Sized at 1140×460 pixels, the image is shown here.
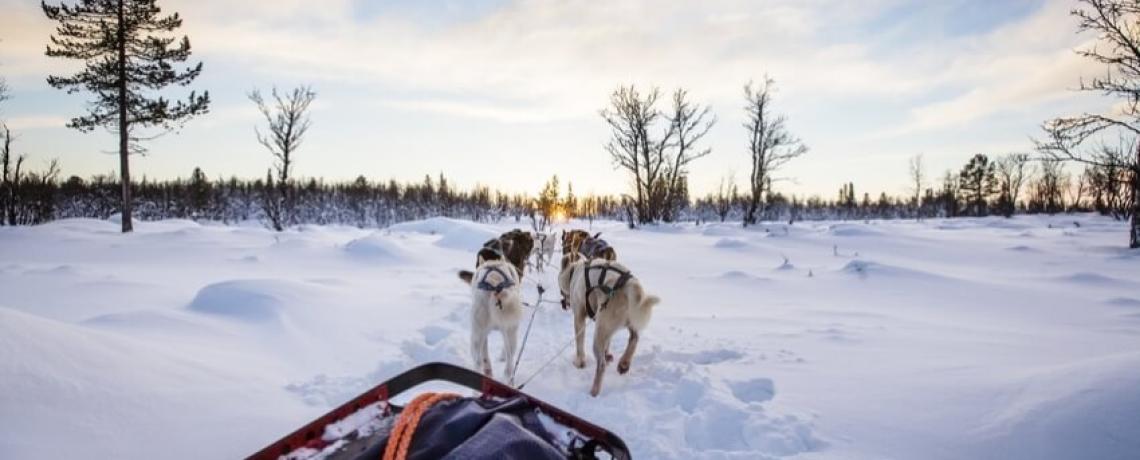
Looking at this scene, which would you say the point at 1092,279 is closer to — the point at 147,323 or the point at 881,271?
the point at 881,271

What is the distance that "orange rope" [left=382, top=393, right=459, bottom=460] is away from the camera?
128cm

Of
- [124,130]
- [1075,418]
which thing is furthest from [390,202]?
[1075,418]

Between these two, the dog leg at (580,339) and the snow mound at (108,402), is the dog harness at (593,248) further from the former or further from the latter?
the snow mound at (108,402)

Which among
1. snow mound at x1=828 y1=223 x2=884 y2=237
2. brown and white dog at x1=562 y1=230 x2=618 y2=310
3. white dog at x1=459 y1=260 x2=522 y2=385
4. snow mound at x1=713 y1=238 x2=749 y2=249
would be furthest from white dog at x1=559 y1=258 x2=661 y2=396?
snow mound at x1=828 y1=223 x2=884 y2=237

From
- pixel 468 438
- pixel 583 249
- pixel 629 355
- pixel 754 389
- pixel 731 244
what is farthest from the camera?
pixel 731 244

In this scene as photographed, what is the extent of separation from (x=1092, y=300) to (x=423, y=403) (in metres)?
9.42

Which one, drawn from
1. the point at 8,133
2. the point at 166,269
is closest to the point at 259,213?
the point at 8,133

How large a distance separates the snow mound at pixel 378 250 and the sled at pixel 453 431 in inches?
418

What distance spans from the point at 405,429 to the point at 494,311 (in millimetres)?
2970

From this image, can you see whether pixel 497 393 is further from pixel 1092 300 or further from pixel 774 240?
pixel 774 240

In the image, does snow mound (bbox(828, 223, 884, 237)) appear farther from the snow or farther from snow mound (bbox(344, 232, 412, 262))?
snow mound (bbox(344, 232, 412, 262))

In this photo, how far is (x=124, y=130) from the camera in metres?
17.4

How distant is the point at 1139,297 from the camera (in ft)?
23.5

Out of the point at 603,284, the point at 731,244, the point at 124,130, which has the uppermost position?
the point at 124,130
